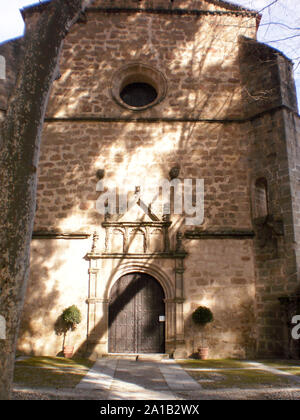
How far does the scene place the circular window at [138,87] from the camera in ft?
36.2

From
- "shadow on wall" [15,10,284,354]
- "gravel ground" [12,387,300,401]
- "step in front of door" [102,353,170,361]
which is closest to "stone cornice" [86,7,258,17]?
"shadow on wall" [15,10,284,354]

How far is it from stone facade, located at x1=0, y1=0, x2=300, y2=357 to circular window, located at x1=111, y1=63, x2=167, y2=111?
61 mm

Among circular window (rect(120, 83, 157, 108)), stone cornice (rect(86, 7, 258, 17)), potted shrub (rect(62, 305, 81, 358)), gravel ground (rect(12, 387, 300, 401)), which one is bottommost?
gravel ground (rect(12, 387, 300, 401))

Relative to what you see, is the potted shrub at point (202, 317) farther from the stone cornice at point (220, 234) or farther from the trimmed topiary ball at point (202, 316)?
the stone cornice at point (220, 234)

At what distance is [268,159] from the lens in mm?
10039

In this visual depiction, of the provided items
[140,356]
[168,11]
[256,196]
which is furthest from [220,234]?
[168,11]

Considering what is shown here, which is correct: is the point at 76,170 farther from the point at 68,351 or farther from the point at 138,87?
the point at 68,351

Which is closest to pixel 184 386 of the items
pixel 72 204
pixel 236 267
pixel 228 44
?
pixel 236 267

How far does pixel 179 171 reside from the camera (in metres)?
10.3

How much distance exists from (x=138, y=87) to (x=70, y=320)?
22.4ft

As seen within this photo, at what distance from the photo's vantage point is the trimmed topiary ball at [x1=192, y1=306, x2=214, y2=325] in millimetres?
9078

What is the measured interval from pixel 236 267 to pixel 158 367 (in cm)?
327

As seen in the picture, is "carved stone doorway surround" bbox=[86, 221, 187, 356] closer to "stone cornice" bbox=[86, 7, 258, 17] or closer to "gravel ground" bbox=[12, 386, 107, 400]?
"gravel ground" bbox=[12, 386, 107, 400]
